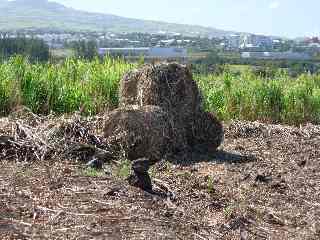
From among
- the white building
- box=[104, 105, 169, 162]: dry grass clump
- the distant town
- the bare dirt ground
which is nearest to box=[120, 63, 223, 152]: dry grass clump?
the bare dirt ground

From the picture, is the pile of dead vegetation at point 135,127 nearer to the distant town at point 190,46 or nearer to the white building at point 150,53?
the white building at point 150,53

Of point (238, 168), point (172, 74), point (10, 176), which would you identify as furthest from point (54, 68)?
point (10, 176)

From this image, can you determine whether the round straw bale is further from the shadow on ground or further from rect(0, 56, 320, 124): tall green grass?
rect(0, 56, 320, 124): tall green grass

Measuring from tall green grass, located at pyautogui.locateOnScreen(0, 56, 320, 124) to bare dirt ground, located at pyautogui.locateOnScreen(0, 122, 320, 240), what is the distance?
11.6ft

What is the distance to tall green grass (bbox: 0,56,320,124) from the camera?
10.7m

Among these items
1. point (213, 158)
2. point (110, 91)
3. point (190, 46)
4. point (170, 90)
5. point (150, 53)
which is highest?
point (170, 90)

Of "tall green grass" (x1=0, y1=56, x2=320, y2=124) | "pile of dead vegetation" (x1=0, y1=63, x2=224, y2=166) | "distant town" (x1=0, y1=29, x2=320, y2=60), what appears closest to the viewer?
"pile of dead vegetation" (x1=0, y1=63, x2=224, y2=166)

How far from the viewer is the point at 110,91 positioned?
11.1 metres

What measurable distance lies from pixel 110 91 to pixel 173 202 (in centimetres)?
557

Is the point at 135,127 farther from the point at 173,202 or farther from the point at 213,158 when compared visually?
the point at 173,202

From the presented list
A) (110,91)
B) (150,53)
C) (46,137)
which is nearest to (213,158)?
(46,137)

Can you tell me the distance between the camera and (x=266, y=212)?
5875mm

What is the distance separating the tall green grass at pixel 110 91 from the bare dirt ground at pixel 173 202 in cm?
354

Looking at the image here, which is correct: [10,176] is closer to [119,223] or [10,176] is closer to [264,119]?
[119,223]
